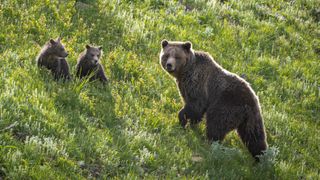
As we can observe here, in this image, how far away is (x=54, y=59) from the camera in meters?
9.48

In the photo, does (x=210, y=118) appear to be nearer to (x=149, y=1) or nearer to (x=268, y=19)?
(x=149, y=1)

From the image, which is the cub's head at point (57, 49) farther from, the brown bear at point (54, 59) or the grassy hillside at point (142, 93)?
the grassy hillside at point (142, 93)

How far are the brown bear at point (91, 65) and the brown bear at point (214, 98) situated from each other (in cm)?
131

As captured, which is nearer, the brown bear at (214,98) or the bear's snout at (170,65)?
the brown bear at (214,98)

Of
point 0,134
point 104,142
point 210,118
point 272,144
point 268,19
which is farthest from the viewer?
point 268,19

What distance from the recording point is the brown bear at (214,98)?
28.7 feet

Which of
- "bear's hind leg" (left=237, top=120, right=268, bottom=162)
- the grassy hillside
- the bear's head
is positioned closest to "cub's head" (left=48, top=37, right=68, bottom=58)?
the grassy hillside

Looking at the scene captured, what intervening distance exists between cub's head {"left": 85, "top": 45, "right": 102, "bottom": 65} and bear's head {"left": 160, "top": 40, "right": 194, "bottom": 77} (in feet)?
4.36

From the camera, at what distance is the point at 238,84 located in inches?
353

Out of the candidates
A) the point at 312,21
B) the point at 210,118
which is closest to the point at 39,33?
the point at 210,118

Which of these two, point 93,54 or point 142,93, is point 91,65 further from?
point 142,93

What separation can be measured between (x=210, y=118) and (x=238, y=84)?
0.80m

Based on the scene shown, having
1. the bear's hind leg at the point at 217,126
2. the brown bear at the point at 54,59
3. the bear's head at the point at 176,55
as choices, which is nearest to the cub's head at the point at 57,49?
the brown bear at the point at 54,59

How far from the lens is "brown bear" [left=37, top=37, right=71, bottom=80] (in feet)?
31.0
